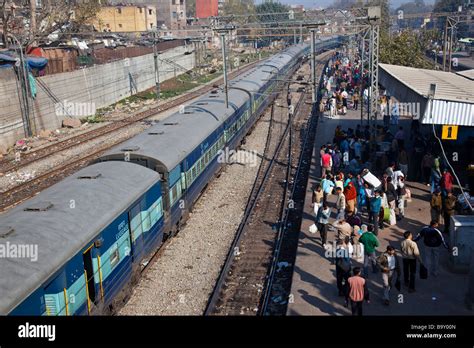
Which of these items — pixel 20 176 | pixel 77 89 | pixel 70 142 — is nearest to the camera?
pixel 20 176

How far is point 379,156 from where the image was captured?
20.5 meters

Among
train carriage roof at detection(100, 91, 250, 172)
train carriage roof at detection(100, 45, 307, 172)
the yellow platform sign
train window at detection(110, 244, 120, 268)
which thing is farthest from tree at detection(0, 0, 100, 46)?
train window at detection(110, 244, 120, 268)

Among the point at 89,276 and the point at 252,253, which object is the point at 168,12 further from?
the point at 89,276

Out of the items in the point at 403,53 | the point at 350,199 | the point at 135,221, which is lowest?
the point at 350,199

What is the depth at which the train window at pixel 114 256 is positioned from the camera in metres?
10.5

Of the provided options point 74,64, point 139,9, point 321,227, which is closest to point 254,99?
point 74,64

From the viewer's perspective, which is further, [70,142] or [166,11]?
[166,11]

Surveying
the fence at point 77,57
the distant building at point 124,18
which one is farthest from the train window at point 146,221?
the distant building at point 124,18

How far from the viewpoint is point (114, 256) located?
10.6m

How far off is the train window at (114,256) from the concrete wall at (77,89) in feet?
68.4

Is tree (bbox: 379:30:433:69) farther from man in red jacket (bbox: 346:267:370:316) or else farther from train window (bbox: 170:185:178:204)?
man in red jacket (bbox: 346:267:370:316)

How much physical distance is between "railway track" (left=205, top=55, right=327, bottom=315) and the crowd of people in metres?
1.33

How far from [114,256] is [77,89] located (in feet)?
101

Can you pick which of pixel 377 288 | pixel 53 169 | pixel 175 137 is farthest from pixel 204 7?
pixel 377 288
